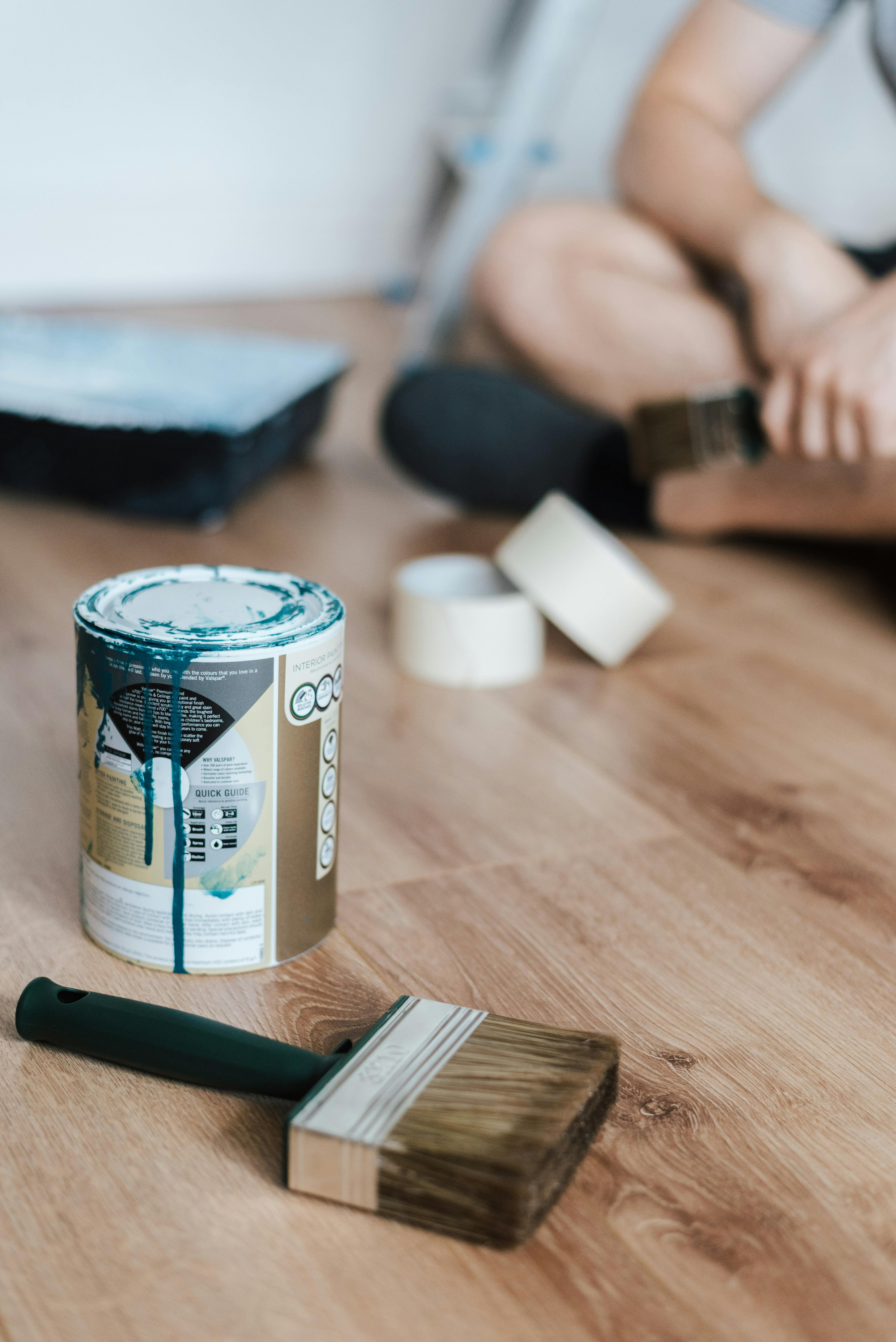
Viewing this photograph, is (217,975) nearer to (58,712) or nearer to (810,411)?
(58,712)

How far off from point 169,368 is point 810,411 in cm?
78

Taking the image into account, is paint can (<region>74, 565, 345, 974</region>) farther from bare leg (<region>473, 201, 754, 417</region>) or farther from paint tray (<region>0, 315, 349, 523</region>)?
bare leg (<region>473, 201, 754, 417</region>)

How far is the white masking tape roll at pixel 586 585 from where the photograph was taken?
1133 mm

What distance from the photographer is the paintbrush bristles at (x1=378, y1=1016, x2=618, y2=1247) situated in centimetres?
48

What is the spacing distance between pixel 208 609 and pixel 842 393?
0.81 meters

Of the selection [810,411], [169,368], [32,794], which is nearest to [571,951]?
[32,794]

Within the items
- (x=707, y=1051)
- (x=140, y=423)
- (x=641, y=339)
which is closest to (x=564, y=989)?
(x=707, y=1051)

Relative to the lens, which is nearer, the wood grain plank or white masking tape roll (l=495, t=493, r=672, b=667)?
the wood grain plank

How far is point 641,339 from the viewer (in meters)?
1.52

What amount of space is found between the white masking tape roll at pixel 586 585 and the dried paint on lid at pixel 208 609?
19.9 inches

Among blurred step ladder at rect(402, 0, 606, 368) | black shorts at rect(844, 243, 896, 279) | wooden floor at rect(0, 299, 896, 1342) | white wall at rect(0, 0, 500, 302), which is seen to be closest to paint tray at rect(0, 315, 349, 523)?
wooden floor at rect(0, 299, 896, 1342)

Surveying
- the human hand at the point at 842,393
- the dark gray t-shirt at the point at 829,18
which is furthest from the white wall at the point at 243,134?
the human hand at the point at 842,393

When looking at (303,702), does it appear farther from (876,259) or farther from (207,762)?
(876,259)

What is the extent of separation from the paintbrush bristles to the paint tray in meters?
0.95
